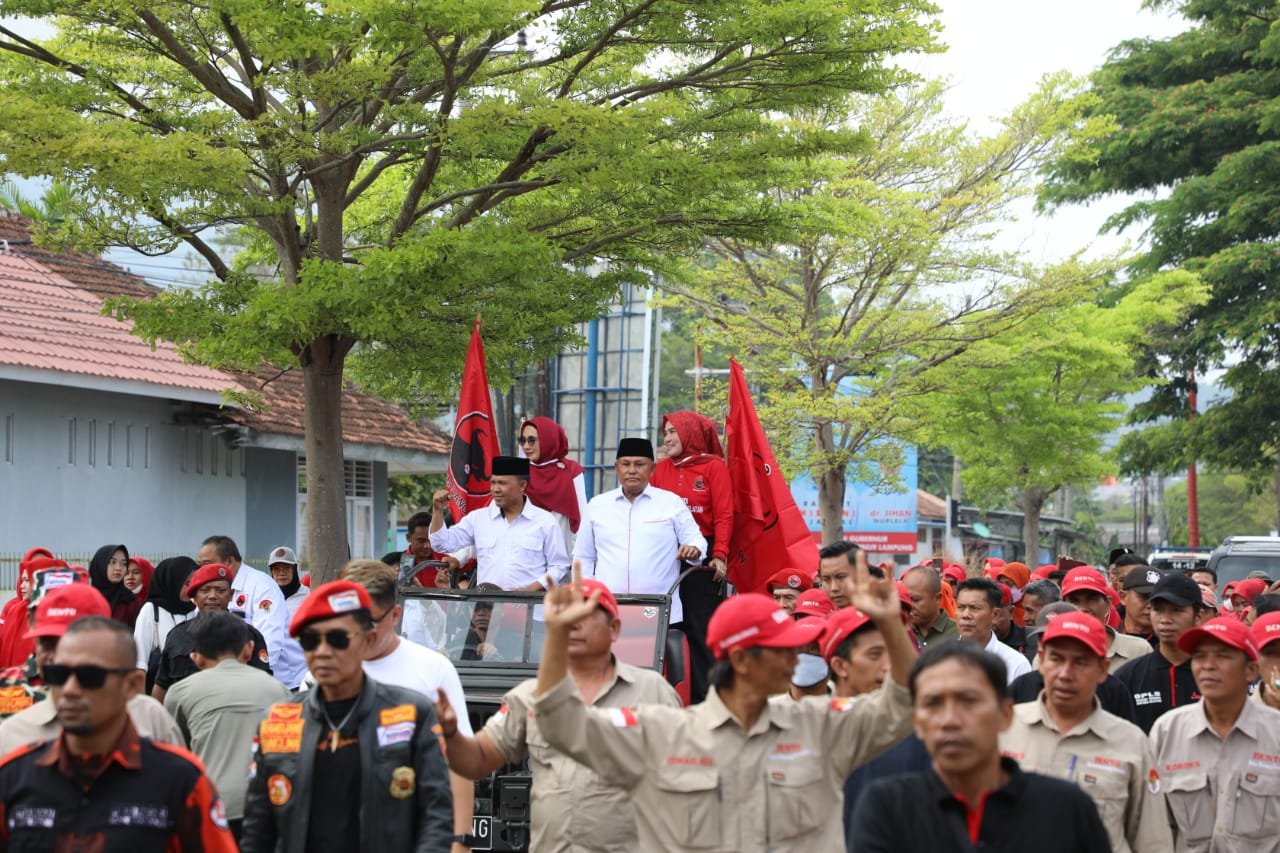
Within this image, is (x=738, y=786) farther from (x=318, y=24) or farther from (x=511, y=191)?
(x=511, y=191)

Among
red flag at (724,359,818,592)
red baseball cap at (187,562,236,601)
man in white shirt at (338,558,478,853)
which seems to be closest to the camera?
man in white shirt at (338,558,478,853)

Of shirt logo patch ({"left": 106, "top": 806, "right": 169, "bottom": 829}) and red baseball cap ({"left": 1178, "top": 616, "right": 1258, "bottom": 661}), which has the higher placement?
red baseball cap ({"left": 1178, "top": 616, "right": 1258, "bottom": 661})

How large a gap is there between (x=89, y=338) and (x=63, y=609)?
17.6 m

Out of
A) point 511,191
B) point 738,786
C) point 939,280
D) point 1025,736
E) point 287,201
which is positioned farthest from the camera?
point 939,280

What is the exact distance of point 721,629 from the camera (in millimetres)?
5160

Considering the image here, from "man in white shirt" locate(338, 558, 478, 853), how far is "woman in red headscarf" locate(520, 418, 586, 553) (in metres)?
4.21

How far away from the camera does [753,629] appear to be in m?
5.11

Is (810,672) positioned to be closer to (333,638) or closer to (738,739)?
(738,739)

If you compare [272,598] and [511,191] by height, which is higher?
[511,191]

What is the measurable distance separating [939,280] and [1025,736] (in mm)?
22402

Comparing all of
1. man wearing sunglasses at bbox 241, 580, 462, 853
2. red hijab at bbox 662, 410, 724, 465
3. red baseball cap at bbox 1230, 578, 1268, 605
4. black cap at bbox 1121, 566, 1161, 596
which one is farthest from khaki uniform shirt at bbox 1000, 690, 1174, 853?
red baseball cap at bbox 1230, 578, 1268, 605

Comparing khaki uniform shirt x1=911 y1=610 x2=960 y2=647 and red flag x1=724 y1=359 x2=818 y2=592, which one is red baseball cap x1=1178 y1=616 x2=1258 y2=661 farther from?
red flag x1=724 y1=359 x2=818 y2=592

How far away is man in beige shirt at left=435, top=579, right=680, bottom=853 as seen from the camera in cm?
604

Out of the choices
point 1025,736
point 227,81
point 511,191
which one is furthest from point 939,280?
point 1025,736
